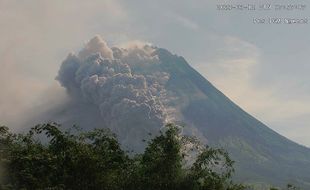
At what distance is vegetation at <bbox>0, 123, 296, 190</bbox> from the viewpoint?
25141mm

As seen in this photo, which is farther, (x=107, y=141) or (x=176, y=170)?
(x=107, y=141)

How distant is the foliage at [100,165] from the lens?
25203mm

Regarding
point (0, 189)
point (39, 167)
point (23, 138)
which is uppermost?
point (23, 138)

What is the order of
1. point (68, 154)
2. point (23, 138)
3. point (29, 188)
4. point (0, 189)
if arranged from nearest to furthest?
point (0, 189) < point (29, 188) < point (68, 154) < point (23, 138)

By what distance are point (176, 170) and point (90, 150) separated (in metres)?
Result: 4.44

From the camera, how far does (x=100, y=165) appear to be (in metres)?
26.7

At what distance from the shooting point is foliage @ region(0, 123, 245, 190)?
25.2 metres

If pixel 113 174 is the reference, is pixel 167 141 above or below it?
above

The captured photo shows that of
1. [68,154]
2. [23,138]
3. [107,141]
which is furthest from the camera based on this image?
[107,141]

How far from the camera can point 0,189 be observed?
72.3 feet

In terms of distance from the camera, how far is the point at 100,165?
26.7 meters

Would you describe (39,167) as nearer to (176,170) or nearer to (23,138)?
(23,138)

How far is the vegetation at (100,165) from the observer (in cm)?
2514

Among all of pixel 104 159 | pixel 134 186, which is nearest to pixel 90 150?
pixel 104 159
